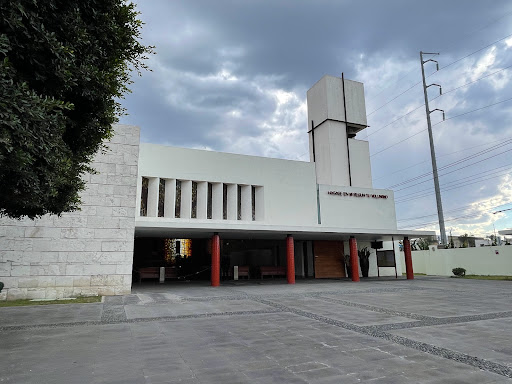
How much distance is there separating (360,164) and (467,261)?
9534mm

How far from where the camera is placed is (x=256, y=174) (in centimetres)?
1788

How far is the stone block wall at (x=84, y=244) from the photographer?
1041 cm

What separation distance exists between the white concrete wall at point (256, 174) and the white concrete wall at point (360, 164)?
20.7 ft

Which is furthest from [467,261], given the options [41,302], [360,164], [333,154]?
[41,302]

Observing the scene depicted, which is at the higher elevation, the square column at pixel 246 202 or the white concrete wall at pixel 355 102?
the white concrete wall at pixel 355 102

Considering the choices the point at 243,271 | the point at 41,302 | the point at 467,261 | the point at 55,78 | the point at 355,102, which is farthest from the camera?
the point at 355,102

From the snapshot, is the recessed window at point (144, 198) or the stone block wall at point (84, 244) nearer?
the stone block wall at point (84, 244)

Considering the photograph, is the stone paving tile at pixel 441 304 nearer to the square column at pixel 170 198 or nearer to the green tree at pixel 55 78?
the green tree at pixel 55 78

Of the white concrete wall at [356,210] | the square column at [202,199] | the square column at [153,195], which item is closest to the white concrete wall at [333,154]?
the white concrete wall at [356,210]

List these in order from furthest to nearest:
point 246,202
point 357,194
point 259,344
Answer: point 357,194, point 246,202, point 259,344

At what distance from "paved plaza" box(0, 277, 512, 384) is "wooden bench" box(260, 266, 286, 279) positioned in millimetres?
10389

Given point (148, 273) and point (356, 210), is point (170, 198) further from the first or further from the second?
point (356, 210)

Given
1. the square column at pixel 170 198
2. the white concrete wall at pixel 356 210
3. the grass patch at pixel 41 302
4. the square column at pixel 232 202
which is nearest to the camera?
the grass patch at pixel 41 302

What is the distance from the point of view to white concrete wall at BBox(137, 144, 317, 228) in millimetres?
15729
